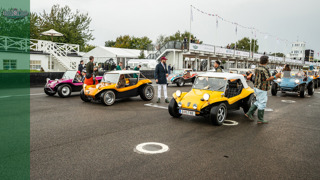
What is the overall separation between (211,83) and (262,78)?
1466 millimetres

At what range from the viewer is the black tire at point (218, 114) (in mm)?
6398

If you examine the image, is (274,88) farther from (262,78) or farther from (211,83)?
(211,83)

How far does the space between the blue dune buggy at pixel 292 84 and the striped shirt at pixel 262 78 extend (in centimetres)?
727

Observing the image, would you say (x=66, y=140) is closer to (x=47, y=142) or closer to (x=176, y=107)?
(x=47, y=142)

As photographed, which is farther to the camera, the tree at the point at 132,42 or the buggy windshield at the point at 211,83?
the tree at the point at 132,42

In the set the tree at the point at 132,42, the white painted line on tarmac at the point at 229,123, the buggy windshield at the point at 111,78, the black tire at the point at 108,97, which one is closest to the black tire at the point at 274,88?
the white painted line on tarmac at the point at 229,123

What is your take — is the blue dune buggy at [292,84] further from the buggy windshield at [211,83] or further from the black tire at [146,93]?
the buggy windshield at [211,83]

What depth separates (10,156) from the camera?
13.6 feet

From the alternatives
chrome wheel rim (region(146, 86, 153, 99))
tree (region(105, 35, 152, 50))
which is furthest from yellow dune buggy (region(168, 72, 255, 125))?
tree (region(105, 35, 152, 50))

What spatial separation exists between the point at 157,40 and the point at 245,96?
225ft

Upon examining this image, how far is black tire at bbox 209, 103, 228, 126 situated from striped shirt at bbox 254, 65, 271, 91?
3.83 ft

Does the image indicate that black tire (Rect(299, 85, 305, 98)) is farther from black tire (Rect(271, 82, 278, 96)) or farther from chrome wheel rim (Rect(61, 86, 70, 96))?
chrome wheel rim (Rect(61, 86, 70, 96))

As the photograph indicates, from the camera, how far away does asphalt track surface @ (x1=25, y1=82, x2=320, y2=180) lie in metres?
3.68

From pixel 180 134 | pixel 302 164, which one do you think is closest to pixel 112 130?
pixel 180 134
